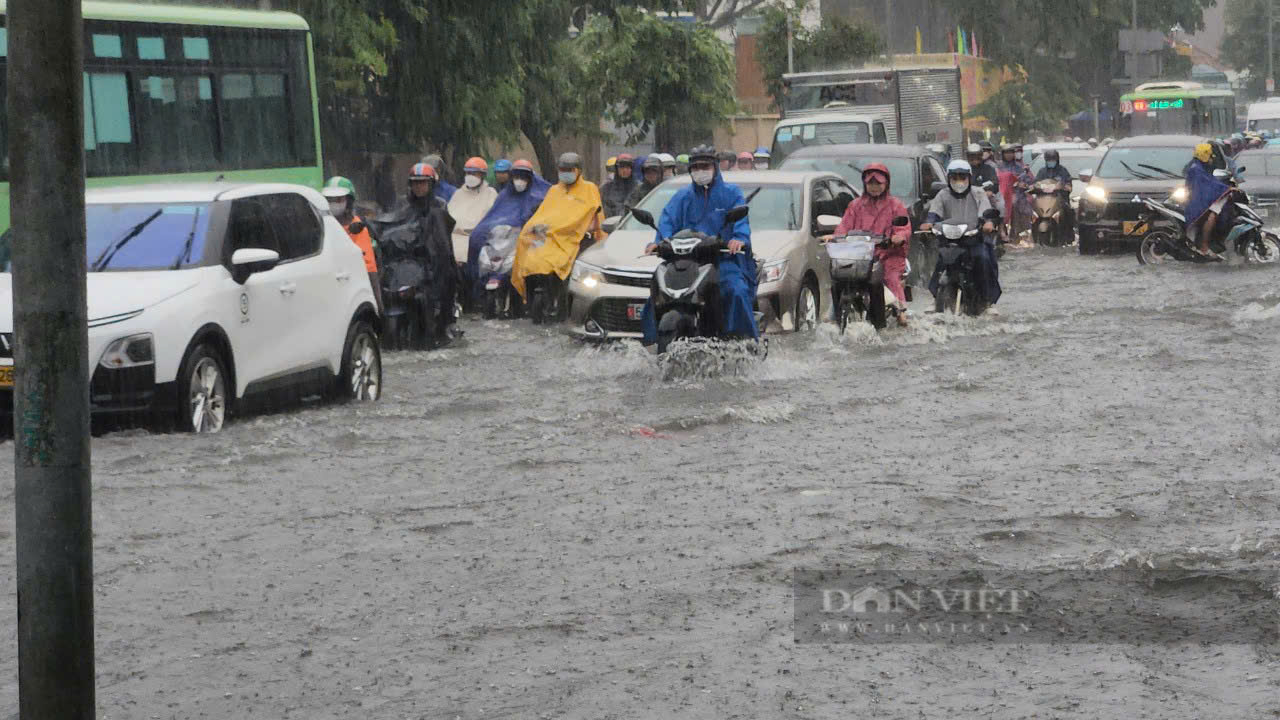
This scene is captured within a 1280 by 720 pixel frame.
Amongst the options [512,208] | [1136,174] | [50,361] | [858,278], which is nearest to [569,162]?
[512,208]

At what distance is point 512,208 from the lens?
20391 mm

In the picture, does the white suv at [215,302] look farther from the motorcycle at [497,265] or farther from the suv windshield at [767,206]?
the motorcycle at [497,265]

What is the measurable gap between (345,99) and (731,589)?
2063 centimetres

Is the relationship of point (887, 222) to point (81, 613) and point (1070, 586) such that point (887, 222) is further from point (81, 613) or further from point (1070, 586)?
point (81, 613)

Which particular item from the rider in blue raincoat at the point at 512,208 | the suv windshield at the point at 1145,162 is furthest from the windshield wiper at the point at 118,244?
the suv windshield at the point at 1145,162

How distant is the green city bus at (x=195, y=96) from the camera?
17625 millimetres

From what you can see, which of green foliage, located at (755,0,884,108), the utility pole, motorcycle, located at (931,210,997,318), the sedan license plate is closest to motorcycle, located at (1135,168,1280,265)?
the sedan license plate

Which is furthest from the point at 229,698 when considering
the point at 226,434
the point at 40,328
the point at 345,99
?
the point at 345,99

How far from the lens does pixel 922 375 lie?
47.3 ft

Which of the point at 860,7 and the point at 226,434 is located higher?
the point at 860,7

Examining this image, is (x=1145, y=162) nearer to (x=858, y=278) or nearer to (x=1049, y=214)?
(x=1049, y=214)

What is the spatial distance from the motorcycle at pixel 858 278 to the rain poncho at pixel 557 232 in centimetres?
344

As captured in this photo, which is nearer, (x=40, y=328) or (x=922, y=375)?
(x=40, y=328)

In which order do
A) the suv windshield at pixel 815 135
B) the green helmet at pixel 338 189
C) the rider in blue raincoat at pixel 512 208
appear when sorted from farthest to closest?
the suv windshield at pixel 815 135 < the rider in blue raincoat at pixel 512 208 < the green helmet at pixel 338 189
